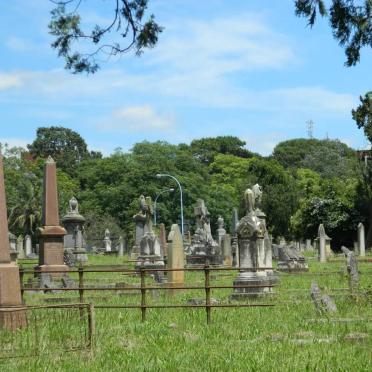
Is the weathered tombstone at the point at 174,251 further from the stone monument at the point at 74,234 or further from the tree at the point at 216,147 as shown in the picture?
the tree at the point at 216,147

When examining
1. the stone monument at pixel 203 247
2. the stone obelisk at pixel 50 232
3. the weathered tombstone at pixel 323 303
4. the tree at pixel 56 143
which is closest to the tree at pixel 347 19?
the weathered tombstone at pixel 323 303

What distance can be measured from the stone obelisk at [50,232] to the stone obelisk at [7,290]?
14273mm

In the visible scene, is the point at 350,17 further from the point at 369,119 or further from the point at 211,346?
the point at 369,119

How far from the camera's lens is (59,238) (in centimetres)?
2703

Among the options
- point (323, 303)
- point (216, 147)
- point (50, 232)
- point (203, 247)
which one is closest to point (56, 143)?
point (216, 147)

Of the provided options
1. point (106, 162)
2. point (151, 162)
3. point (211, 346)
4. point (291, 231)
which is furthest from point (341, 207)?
point (211, 346)

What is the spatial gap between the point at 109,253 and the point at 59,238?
31.7 meters

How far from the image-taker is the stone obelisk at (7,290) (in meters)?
11.5

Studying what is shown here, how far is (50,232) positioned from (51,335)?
55.8 feet

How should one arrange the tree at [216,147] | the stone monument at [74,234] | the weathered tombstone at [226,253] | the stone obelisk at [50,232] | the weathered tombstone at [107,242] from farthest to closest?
1. the tree at [216,147]
2. the weathered tombstone at [107,242]
3. the stone monument at [74,234]
4. the weathered tombstone at [226,253]
5. the stone obelisk at [50,232]

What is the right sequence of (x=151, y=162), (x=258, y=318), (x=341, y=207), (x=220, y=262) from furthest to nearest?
1. (x=151, y=162)
2. (x=341, y=207)
3. (x=220, y=262)
4. (x=258, y=318)

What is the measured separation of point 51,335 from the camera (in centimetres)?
1004

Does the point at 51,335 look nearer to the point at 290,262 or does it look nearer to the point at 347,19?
the point at 347,19

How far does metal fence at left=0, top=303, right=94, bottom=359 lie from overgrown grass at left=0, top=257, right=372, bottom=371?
65mm
